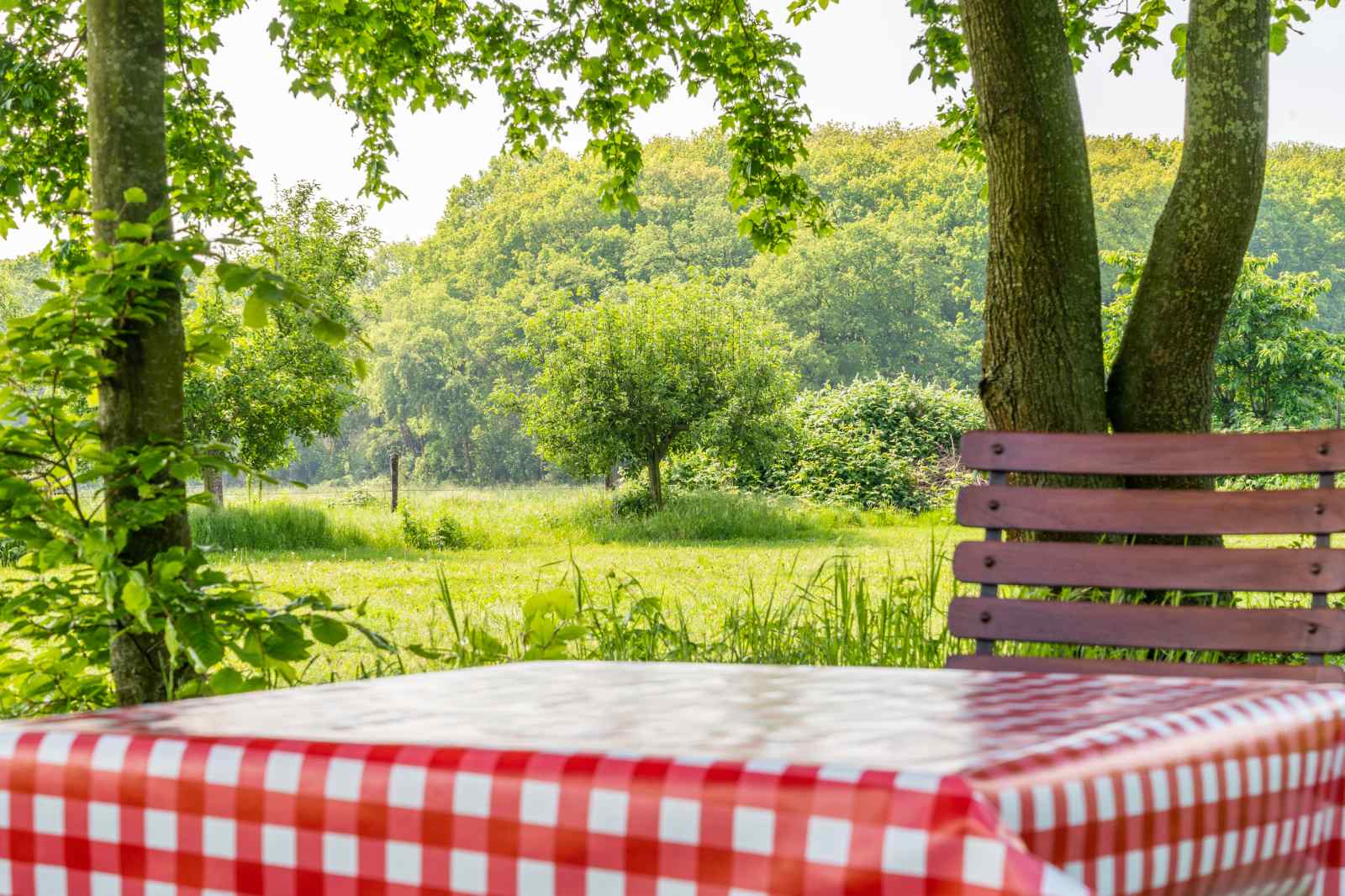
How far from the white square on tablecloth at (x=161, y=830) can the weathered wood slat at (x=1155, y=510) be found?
175cm

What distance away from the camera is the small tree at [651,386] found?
21.2 m

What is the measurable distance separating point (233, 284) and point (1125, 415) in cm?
333

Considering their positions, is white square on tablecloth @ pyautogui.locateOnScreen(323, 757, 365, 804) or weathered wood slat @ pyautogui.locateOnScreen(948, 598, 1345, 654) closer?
white square on tablecloth @ pyautogui.locateOnScreen(323, 757, 365, 804)

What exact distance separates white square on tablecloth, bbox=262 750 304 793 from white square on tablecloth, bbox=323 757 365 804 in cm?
2

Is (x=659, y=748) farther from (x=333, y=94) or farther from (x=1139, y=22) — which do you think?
(x=1139, y=22)

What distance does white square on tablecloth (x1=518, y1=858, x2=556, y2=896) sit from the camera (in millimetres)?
585

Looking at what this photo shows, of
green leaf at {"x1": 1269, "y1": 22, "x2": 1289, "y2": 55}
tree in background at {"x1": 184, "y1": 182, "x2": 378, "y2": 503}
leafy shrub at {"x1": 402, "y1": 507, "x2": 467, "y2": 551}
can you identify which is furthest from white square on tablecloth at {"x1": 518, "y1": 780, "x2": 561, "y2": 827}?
leafy shrub at {"x1": 402, "y1": 507, "x2": 467, "y2": 551}

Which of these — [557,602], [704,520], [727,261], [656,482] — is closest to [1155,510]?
[557,602]

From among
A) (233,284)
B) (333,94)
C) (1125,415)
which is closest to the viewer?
(233,284)

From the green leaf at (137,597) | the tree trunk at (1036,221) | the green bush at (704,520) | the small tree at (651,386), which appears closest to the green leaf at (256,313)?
the green leaf at (137,597)

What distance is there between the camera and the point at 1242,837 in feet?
2.30

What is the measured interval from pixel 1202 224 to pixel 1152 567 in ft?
8.20

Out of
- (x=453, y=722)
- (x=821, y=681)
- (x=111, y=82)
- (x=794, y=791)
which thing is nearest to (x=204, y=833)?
(x=453, y=722)

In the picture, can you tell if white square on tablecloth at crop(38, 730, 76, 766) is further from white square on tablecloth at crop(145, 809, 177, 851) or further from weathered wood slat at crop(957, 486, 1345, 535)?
weathered wood slat at crop(957, 486, 1345, 535)
